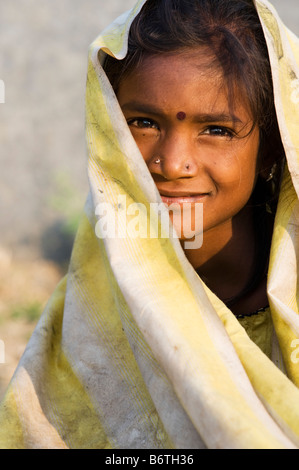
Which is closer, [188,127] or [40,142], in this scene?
[188,127]

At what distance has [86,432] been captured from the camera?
1.80 m

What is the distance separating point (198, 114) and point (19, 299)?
2111mm

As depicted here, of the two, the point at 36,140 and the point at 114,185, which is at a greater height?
the point at 114,185

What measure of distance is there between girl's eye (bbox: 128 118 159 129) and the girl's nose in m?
0.06

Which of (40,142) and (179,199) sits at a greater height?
(179,199)

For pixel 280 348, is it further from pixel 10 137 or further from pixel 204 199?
pixel 10 137

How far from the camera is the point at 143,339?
1.66 metres

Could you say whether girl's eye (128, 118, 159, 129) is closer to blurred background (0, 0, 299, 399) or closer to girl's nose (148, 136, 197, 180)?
girl's nose (148, 136, 197, 180)

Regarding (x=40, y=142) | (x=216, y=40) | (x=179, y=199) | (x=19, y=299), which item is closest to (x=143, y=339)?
(x=179, y=199)

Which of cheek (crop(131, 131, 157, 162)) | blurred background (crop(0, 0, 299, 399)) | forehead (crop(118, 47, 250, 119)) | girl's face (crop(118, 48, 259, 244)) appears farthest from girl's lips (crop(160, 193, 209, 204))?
blurred background (crop(0, 0, 299, 399))

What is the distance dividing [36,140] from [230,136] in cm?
295

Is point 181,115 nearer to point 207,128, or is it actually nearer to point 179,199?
point 207,128

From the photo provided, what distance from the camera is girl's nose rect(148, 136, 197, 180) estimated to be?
70.9 inches

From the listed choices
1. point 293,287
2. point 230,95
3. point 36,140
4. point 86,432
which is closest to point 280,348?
point 293,287
